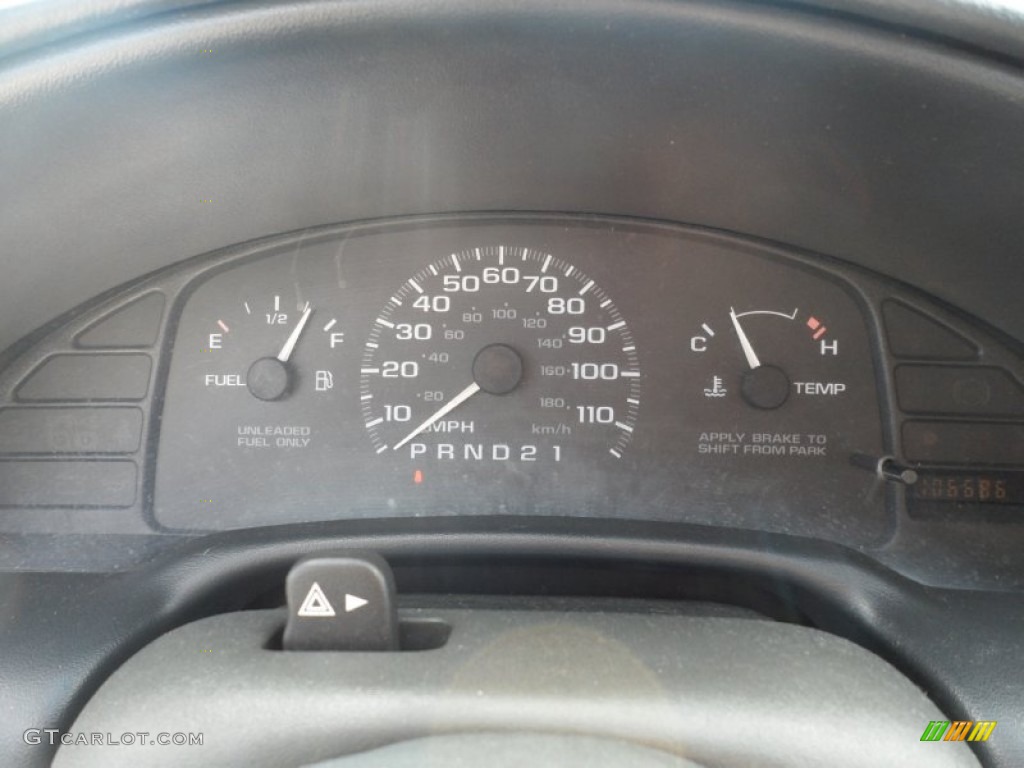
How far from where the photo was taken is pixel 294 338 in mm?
2697

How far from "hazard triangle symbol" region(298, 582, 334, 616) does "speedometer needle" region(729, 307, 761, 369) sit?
4.60 feet

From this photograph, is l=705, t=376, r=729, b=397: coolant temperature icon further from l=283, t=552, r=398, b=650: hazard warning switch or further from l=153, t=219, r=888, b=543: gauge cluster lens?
l=283, t=552, r=398, b=650: hazard warning switch

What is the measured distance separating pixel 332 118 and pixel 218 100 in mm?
236

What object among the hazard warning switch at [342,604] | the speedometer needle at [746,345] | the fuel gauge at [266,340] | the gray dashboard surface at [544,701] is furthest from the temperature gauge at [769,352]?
the hazard warning switch at [342,604]

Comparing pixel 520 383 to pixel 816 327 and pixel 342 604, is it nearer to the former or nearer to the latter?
pixel 816 327

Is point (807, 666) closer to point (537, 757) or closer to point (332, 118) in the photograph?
point (537, 757)

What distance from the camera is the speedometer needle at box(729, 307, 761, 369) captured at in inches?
104

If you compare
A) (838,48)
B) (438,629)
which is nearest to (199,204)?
(438,629)

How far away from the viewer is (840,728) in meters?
1.69

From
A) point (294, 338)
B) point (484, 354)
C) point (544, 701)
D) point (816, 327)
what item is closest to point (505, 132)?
point (484, 354)

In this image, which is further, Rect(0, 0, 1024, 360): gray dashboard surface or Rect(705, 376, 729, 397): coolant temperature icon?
Rect(705, 376, 729, 397): coolant temperature icon

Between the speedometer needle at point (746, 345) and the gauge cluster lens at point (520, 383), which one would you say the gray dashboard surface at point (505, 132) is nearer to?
the gauge cluster lens at point (520, 383)

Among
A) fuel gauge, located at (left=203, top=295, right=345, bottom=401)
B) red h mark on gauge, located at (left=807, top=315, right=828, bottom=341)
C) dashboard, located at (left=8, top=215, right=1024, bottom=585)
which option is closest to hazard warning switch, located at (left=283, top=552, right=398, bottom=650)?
dashboard, located at (left=8, top=215, right=1024, bottom=585)

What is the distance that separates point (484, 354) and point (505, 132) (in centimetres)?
70
